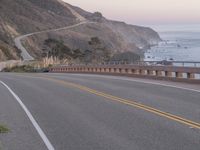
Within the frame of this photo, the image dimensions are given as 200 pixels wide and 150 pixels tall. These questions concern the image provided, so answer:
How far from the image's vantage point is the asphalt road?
1129 cm

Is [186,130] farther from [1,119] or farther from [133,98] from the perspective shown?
[133,98]

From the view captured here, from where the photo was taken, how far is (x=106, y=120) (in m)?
14.4

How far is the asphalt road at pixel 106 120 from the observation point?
11.3 m

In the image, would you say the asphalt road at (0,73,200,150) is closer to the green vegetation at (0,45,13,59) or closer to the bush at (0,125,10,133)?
the bush at (0,125,10,133)

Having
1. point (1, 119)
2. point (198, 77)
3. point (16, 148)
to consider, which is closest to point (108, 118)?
point (1, 119)

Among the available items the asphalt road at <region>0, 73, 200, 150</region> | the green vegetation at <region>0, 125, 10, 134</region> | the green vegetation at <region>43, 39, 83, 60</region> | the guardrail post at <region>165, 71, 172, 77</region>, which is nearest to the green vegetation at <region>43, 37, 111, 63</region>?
the green vegetation at <region>43, 39, 83, 60</region>

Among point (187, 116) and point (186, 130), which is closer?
point (186, 130)

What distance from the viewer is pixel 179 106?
56.0ft

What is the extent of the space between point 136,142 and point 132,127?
193 centimetres

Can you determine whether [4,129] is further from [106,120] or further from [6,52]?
[6,52]

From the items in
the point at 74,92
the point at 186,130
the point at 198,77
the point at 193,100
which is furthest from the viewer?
the point at 198,77

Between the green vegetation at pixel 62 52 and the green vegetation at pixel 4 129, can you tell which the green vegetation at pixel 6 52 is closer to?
the green vegetation at pixel 62 52

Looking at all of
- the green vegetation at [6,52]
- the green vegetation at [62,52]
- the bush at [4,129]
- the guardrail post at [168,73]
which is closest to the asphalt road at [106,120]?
the bush at [4,129]

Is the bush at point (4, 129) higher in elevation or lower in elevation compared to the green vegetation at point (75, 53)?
higher
